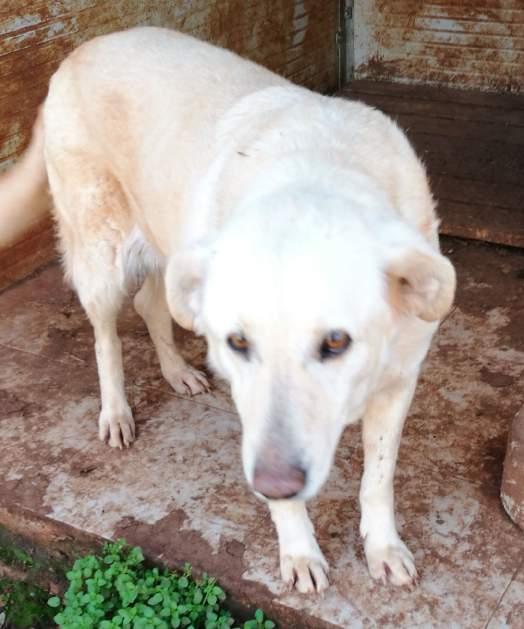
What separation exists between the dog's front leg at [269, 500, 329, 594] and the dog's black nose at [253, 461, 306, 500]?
27.6 inches

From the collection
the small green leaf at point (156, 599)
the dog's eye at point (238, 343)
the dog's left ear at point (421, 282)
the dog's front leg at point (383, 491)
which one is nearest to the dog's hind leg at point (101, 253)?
the small green leaf at point (156, 599)

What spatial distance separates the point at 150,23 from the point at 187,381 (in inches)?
95.8

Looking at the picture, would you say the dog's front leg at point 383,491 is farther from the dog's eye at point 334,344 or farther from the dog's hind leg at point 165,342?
the dog's hind leg at point 165,342

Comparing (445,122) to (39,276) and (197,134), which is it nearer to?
(39,276)

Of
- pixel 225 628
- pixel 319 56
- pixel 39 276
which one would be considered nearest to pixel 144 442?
pixel 225 628

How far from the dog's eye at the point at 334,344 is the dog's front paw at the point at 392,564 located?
3.37 feet

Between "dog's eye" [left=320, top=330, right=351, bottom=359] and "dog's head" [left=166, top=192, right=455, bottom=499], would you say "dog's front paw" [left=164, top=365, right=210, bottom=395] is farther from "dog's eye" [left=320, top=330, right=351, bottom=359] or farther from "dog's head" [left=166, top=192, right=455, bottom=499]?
"dog's eye" [left=320, top=330, right=351, bottom=359]

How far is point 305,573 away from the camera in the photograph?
2750 millimetres

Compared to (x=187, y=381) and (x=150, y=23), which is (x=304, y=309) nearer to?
(x=187, y=381)

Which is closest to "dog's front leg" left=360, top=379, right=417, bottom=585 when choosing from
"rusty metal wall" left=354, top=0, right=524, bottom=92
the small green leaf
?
the small green leaf

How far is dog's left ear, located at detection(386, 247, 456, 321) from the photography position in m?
2.10

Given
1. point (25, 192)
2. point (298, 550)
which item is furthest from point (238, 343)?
point (25, 192)

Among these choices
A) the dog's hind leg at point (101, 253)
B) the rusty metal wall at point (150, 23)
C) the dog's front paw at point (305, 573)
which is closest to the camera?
the dog's front paw at point (305, 573)

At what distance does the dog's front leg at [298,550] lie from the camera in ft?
9.03
